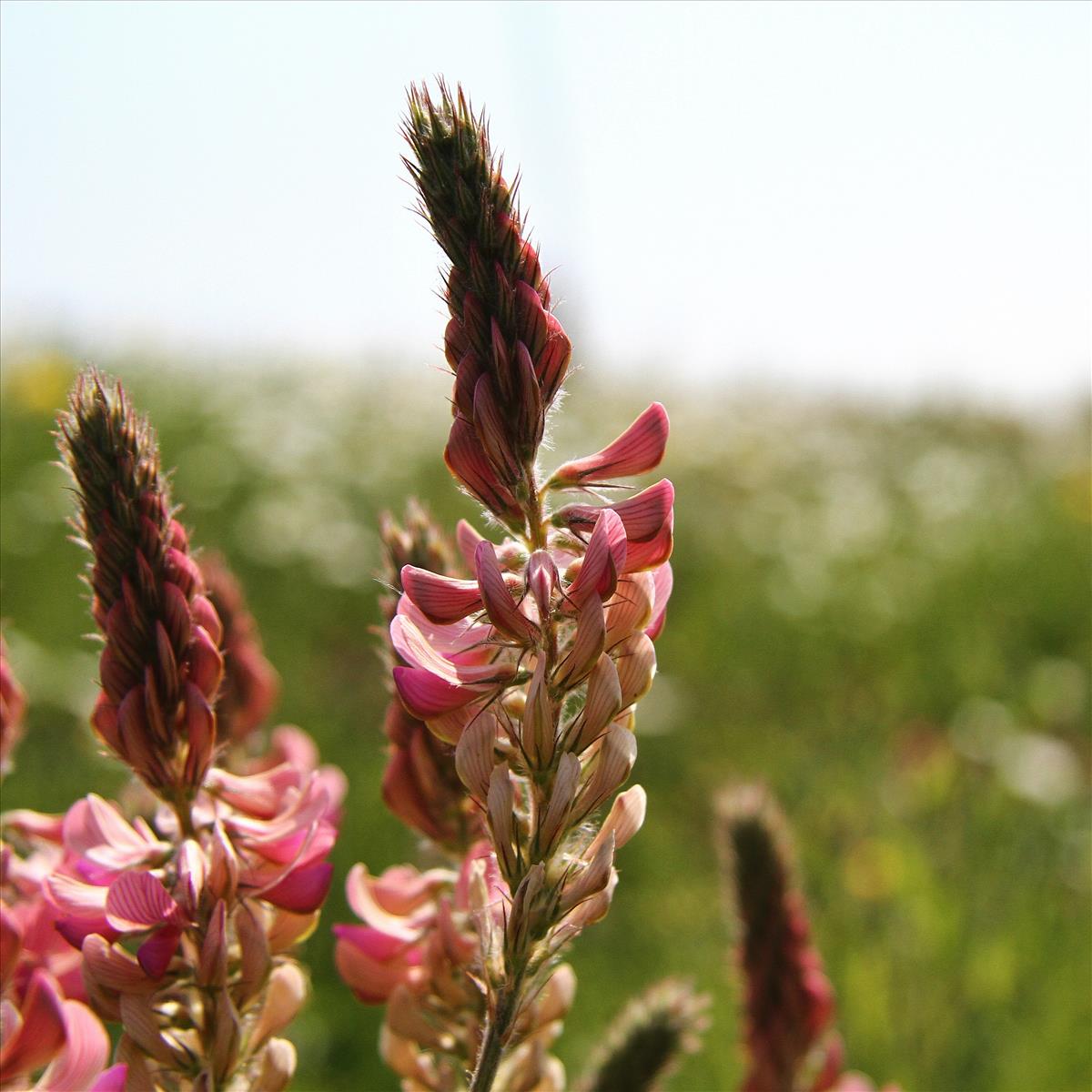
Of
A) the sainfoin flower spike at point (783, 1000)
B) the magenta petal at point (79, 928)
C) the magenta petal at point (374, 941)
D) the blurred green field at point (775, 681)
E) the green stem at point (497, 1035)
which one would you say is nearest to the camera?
the green stem at point (497, 1035)

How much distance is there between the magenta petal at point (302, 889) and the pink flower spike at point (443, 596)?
140 millimetres

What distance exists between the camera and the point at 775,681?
5262mm

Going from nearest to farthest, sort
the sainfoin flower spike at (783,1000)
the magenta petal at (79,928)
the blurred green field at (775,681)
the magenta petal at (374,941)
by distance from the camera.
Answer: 1. the magenta petal at (79,928)
2. the magenta petal at (374,941)
3. the sainfoin flower spike at (783,1000)
4. the blurred green field at (775,681)

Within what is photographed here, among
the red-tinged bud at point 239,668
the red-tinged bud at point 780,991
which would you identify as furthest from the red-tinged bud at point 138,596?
the red-tinged bud at point 780,991

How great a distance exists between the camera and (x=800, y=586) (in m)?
5.82

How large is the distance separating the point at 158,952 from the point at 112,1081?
52 mm

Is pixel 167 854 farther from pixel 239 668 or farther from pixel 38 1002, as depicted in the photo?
pixel 239 668

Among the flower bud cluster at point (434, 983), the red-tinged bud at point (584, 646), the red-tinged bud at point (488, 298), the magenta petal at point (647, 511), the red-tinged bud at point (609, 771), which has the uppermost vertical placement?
the red-tinged bud at point (488, 298)

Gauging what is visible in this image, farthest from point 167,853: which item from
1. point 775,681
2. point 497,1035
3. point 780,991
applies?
point 775,681

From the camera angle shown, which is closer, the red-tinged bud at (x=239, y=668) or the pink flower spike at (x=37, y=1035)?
the pink flower spike at (x=37, y=1035)

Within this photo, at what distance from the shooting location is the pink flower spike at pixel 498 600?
1.48 ft

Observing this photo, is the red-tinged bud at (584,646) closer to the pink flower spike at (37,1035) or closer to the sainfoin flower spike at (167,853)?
the sainfoin flower spike at (167,853)

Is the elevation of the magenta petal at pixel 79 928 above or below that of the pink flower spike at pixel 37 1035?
above

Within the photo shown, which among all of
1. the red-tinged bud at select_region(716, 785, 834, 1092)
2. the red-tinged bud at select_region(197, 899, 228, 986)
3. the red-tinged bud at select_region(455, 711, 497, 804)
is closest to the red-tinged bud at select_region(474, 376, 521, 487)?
the red-tinged bud at select_region(455, 711, 497, 804)
